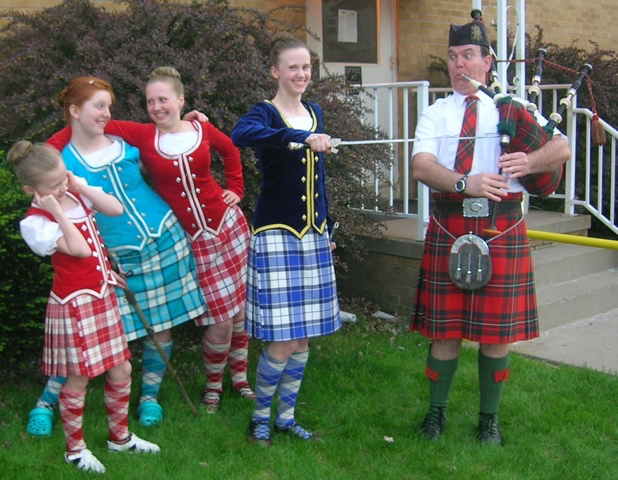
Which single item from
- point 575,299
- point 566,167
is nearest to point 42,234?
point 575,299

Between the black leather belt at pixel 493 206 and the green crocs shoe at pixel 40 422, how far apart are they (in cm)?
212

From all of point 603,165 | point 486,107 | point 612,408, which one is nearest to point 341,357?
point 612,408

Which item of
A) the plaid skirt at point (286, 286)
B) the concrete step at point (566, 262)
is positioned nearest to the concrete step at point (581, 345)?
the concrete step at point (566, 262)

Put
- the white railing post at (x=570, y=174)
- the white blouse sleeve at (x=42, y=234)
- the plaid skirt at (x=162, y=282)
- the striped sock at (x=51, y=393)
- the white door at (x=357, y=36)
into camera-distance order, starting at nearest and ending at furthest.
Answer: the white blouse sleeve at (x=42, y=234) → the plaid skirt at (x=162, y=282) → the striped sock at (x=51, y=393) → the white railing post at (x=570, y=174) → the white door at (x=357, y=36)

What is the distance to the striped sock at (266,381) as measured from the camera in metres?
3.56

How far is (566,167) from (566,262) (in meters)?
1.26

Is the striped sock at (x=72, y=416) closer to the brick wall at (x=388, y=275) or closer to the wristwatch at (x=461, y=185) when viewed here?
the wristwatch at (x=461, y=185)

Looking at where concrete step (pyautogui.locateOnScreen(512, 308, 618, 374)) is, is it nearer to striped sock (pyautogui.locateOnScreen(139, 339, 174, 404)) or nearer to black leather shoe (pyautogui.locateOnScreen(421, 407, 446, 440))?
black leather shoe (pyautogui.locateOnScreen(421, 407, 446, 440))

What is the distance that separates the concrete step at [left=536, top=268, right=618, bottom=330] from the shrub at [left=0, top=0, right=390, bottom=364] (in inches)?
56.7

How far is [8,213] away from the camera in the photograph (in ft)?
13.1

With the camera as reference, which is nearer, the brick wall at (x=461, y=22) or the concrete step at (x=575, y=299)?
the concrete step at (x=575, y=299)

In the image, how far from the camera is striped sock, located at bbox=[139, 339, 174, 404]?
12.8ft

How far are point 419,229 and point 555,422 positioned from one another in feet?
7.38

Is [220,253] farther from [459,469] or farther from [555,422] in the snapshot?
[555,422]
